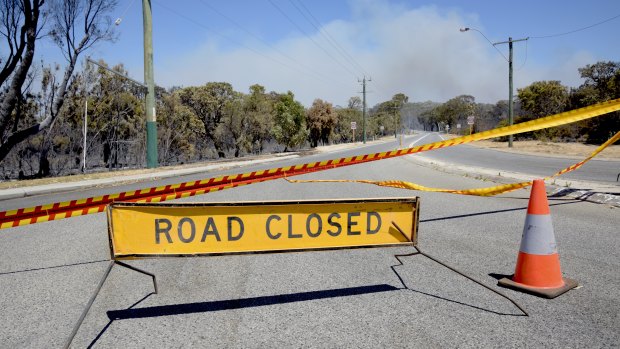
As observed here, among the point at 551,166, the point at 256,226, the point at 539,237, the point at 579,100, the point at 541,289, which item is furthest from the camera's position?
the point at 579,100

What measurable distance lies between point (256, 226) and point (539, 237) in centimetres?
254

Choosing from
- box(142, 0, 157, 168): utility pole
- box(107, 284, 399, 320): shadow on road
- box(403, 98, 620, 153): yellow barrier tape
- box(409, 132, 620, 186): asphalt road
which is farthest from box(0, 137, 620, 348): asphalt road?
box(142, 0, 157, 168): utility pole

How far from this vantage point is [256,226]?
11.7 ft

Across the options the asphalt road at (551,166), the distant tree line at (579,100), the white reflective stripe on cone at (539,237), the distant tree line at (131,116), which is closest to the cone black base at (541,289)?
the white reflective stripe on cone at (539,237)

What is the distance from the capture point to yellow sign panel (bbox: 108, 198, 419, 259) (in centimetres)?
341

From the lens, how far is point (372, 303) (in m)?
3.55

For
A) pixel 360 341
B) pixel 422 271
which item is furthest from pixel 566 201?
pixel 360 341

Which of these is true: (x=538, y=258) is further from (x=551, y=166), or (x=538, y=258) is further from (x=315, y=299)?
(x=551, y=166)

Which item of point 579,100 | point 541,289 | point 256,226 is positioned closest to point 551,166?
point 541,289

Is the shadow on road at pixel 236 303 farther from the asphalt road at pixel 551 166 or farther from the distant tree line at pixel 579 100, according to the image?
the distant tree line at pixel 579 100

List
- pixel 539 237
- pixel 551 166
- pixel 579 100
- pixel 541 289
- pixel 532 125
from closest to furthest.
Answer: pixel 541 289, pixel 539 237, pixel 532 125, pixel 551 166, pixel 579 100

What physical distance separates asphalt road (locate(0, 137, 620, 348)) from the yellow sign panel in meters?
0.48

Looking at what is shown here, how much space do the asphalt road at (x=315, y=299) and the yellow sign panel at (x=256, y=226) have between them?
48cm

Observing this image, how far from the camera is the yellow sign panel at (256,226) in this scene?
341 centimetres
